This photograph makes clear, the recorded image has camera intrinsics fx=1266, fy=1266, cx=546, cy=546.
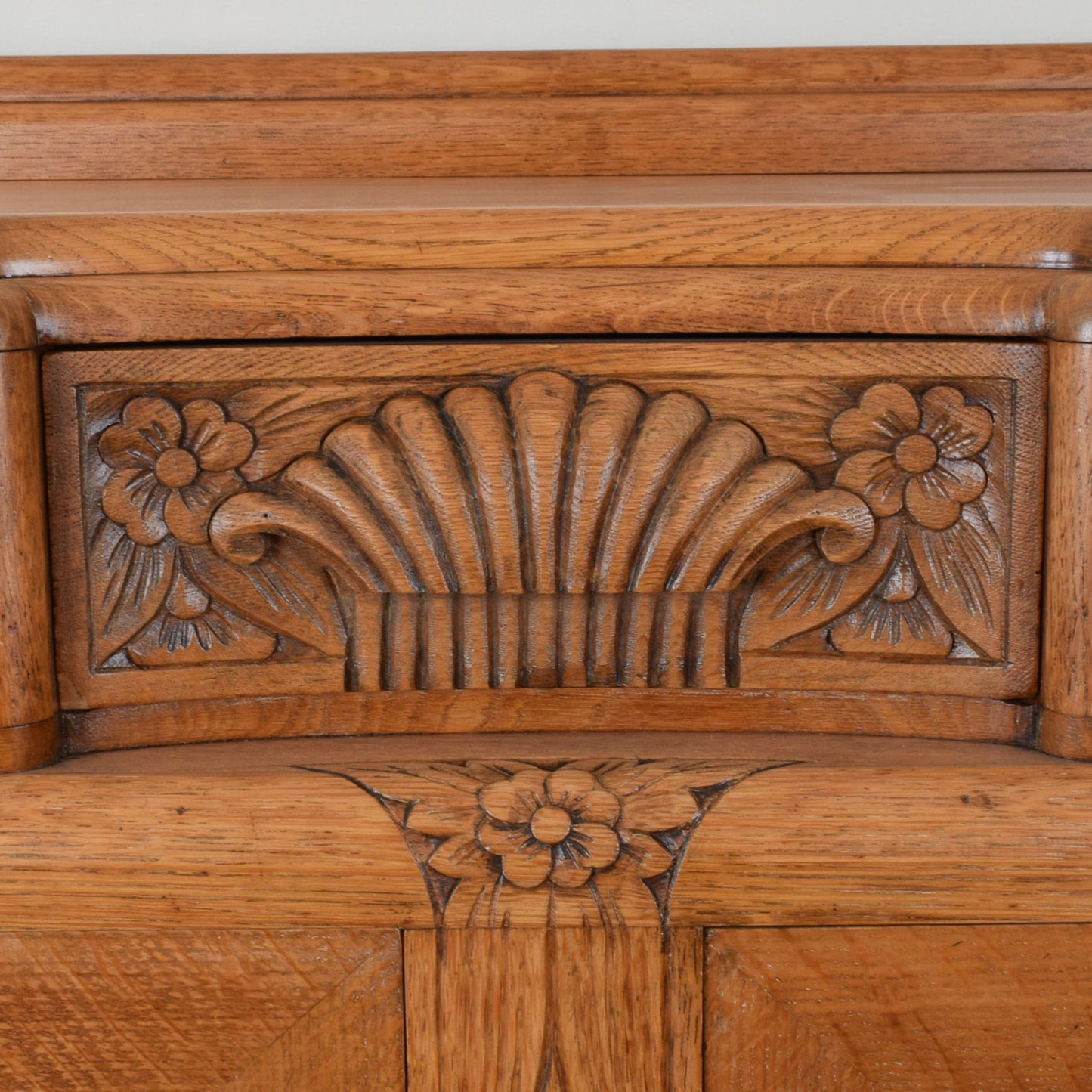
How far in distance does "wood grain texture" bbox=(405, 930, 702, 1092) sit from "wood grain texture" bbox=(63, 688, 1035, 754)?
9 centimetres

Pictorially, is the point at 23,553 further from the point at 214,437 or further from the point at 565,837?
the point at 565,837

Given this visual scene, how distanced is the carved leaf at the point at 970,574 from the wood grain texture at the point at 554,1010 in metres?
0.17

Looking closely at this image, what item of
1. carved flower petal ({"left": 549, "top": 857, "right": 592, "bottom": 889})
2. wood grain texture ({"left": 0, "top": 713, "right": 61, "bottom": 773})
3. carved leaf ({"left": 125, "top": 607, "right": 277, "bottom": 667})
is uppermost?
carved leaf ({"left": 125, "top": 607, "right": 277, "bottom": 667})

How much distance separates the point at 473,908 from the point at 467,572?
0.45 feet

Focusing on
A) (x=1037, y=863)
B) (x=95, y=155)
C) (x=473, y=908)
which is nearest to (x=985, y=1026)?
(x=1037, y=863)

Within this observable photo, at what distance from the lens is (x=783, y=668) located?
0.55 m

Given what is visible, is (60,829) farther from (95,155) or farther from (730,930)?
(95,155)

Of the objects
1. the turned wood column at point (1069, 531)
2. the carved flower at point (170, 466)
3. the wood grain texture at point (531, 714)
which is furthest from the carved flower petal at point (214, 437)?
the turned wood column at point (1069, 531)

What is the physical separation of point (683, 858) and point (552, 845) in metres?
0.05

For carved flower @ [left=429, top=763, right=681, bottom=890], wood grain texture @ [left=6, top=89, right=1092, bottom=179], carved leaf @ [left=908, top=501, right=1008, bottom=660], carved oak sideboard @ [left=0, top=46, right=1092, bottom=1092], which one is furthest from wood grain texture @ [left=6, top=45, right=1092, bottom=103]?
carved flower @ [left=429, top=763, right=681, bottom=890]

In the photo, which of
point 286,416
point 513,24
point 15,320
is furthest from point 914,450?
point 513,24

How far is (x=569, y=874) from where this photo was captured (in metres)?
0.51

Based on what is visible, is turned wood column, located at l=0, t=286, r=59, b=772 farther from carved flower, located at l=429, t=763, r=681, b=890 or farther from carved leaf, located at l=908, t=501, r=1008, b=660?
carved leaf, located at l=908, t=501, r=1008, b=660

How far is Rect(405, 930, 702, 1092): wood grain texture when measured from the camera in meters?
0.51
